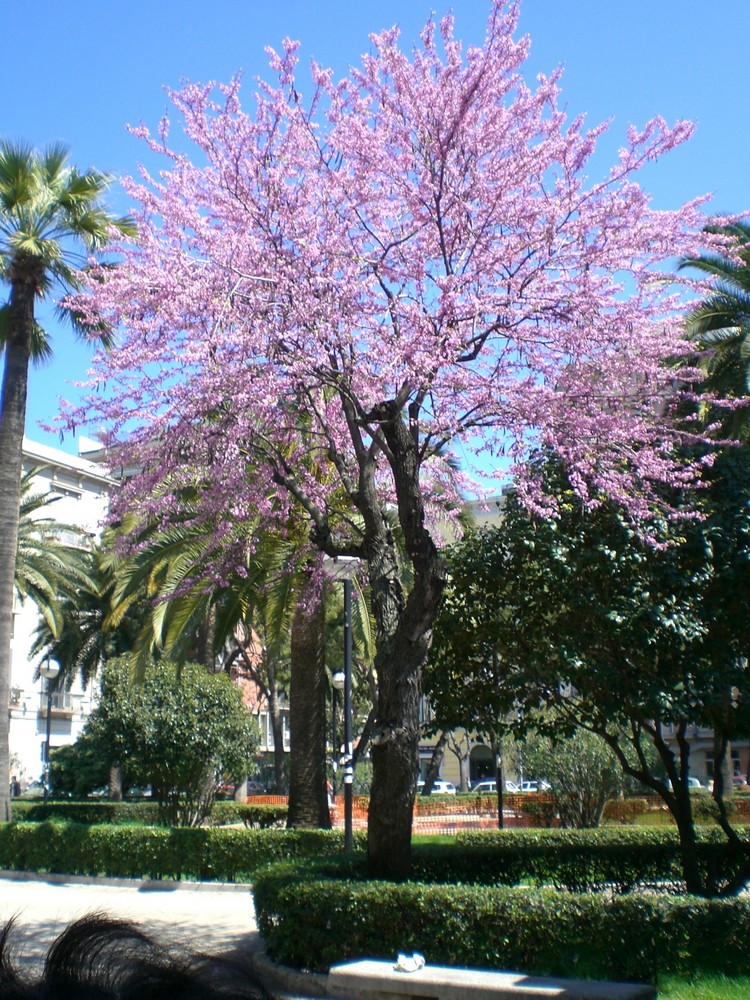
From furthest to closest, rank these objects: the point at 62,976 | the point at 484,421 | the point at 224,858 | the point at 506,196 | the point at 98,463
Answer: the point at 224,858 < the point at 98,463 < the point at 484,421 < the point at 506,196 < the point at 62,976

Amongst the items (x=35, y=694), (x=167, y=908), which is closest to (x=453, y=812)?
(x=167, y=908)

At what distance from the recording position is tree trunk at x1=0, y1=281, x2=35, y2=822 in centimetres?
1972

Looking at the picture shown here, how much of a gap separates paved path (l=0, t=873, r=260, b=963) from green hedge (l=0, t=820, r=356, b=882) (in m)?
0.28

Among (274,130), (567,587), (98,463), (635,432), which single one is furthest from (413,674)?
(274,130)

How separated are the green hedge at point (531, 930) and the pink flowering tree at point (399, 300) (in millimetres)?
987

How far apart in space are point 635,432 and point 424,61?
174 inches

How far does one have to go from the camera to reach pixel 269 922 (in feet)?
31.6

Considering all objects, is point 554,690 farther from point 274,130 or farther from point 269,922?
point 274,130

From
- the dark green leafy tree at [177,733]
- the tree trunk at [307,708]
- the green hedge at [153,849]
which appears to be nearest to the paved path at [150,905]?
the green hedge at [153,849]

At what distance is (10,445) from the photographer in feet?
65.1

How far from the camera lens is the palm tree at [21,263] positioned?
19.6 meters

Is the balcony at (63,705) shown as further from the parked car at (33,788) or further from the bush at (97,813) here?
the bush at (97,813)

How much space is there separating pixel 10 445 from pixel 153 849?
8144 mm

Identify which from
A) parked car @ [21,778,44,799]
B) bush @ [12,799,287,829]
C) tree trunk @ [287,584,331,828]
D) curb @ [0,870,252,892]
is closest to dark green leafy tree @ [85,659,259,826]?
bush @ [12,799,287,829]
